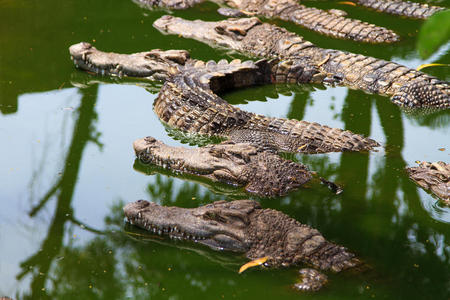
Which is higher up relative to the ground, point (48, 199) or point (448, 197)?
point (448, 197)

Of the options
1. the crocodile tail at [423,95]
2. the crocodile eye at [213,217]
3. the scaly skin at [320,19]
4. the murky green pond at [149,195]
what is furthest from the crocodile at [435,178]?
Result: the scaly skin at [320,19]

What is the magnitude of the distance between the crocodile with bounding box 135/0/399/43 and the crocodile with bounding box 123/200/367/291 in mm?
6237

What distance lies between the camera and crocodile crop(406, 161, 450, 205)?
5.50 meters

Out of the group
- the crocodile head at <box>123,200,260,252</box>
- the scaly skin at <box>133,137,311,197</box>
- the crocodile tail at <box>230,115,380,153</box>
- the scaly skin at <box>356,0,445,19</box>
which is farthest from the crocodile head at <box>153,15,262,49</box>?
the crocodile head at <box>123,200,260,252</box>

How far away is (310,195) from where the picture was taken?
5.56 meters

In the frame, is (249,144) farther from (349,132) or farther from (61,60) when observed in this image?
(61,60)

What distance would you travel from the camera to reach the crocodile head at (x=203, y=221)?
15.2 feet

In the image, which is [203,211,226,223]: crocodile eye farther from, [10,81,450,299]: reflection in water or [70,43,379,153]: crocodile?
[70,43,379,153]: crocodile

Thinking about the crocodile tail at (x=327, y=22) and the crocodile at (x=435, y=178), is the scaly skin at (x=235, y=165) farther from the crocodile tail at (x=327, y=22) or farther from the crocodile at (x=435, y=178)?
the crocodile tail at (x=327, y=22)

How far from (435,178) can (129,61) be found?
4997 mm

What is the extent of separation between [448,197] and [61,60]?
21.3 ft

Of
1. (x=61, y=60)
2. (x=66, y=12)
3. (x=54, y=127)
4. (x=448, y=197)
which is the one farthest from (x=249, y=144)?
(x=66, y=12)

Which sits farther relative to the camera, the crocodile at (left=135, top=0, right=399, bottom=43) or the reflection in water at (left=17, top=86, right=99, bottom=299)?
the crocodile at (left=135, top=0, right=399, bottom=43)

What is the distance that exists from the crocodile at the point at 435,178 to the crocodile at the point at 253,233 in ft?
5.19
